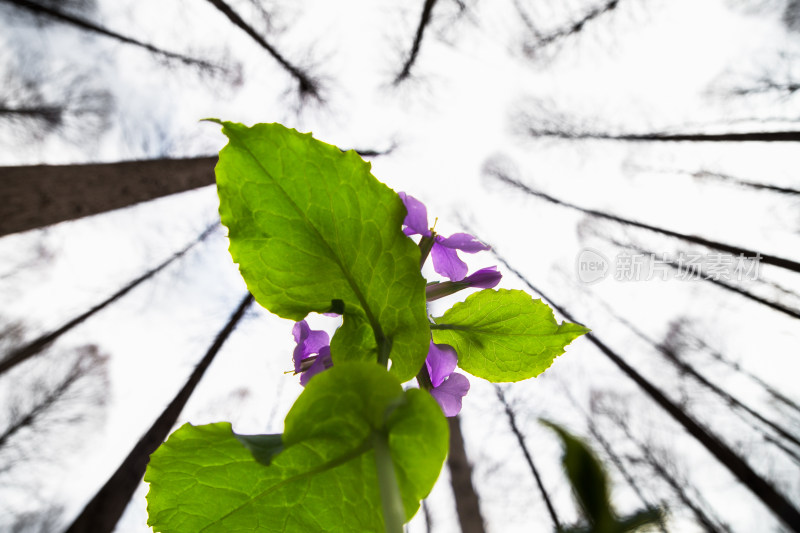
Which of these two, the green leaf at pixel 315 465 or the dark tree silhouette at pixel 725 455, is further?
the dark tree silhouette at pixel 725 455

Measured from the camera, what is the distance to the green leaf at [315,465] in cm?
35

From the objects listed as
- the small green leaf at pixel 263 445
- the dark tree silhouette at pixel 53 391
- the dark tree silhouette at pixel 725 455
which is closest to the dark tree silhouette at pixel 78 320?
the dark tree silhouette at pixel 53 391

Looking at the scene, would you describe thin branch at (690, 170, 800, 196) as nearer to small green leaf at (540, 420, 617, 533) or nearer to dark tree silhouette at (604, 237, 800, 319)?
dark tree silhouette at (604, 237, 800, 319)

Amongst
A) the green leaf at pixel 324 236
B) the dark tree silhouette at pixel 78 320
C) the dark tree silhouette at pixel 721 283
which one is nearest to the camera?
the green leaf at pixel 324 236

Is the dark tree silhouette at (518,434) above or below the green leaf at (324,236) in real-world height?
above

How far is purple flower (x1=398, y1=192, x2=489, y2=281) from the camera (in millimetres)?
513

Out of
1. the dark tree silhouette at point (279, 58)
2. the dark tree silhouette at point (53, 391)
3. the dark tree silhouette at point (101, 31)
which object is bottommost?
the dark tree silhouette at point (53, 391)

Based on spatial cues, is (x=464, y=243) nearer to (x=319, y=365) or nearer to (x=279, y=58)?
(x=319, y=365)

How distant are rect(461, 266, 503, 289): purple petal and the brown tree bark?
12.5ft

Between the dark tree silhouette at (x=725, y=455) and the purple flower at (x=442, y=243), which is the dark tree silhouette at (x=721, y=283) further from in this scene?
the purple flower at (x=442, y=243)

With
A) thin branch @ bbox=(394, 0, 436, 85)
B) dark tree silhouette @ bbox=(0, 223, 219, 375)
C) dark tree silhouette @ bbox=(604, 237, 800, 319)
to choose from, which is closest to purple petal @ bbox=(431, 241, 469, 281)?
dark tree silhouette @ bbox=(0, 223, 219, 375)

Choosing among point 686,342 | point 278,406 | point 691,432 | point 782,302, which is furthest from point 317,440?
point 686,342

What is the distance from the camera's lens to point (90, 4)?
475 cm

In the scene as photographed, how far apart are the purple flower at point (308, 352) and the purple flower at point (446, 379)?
5.2 inches
